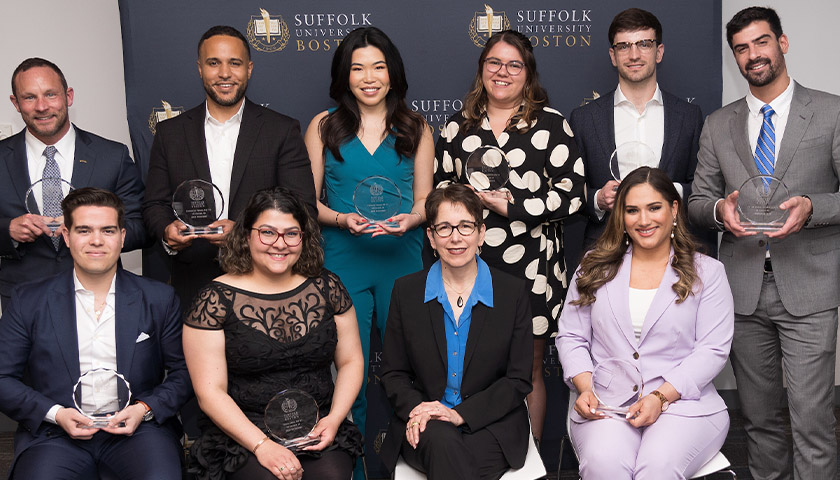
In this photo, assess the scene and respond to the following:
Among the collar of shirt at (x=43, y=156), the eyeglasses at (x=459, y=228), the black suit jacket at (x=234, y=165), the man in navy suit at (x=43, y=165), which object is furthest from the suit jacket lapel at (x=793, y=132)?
the collar of shirt at (x=43, y=156)

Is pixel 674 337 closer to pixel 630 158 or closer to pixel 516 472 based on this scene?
pixel 516 472

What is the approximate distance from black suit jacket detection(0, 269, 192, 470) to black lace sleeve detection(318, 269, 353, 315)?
2.00 feet

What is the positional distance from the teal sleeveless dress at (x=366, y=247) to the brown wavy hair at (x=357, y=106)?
45mm

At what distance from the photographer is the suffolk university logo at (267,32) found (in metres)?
4.15

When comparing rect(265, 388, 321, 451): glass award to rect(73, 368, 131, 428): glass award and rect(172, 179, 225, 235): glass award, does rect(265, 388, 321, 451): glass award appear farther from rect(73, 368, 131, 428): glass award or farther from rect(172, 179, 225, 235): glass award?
rect(172, 179, 225, 235): glass award

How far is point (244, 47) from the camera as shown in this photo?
3506mm

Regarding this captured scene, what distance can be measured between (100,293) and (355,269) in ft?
3.58

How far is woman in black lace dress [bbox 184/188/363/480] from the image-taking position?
2662 mm

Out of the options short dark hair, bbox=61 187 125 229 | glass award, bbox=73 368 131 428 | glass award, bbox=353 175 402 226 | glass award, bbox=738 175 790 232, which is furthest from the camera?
glass award, bbox=353 175 402 226

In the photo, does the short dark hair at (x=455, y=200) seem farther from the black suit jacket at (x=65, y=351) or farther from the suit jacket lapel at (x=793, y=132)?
the suit jacket lapel at (x=793, y=132)

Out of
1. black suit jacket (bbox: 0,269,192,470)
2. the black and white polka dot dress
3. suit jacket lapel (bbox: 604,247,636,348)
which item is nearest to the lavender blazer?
suit jacket lapel (bbox: 604,247,636,348)

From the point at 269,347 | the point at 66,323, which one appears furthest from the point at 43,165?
the point at 269,347

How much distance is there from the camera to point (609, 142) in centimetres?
361

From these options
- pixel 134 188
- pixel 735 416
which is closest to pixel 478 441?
pixel 134 188
